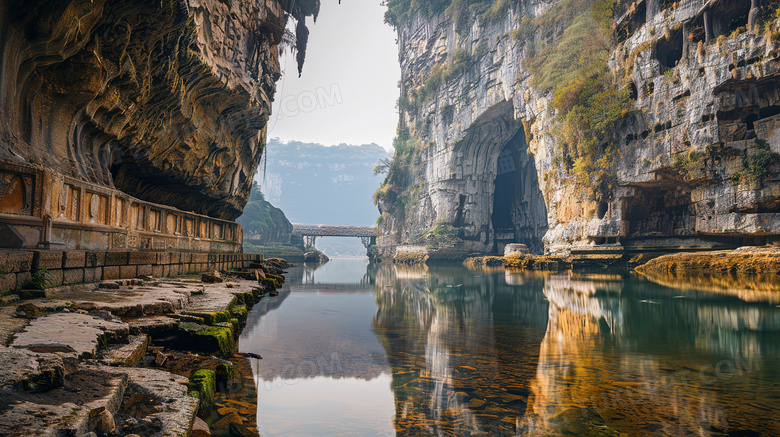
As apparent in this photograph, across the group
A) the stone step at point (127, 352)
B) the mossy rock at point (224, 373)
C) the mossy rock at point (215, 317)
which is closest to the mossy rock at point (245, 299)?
the mossy rock at point (215, 317)

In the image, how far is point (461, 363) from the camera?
19.7ft

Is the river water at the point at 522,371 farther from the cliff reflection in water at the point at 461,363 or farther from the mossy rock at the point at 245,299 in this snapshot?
the mossy rock at the point at 245,299

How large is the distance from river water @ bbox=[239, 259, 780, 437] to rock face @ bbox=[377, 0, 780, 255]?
15046 millimetres

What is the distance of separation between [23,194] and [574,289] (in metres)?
16.4

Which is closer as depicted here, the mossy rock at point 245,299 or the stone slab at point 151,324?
the stone slab at point 151,324

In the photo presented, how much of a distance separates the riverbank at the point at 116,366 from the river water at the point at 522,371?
0.62 meters

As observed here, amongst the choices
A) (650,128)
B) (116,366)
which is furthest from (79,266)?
(650,128)

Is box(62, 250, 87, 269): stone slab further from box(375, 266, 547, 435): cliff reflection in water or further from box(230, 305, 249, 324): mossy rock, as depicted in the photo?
box(375, 266, 547, 435): cliff reflection in water

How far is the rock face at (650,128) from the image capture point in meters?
21.4

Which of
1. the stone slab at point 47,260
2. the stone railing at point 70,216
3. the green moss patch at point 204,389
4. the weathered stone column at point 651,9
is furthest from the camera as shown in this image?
the weathered stone column at point 651,9

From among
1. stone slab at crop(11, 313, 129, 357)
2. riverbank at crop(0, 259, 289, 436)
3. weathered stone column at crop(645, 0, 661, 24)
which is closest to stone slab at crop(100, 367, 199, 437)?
riverbank at crop(0, 259, 289, 436)

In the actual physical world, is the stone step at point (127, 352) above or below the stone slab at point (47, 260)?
below

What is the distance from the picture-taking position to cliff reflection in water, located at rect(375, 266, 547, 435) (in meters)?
4.07

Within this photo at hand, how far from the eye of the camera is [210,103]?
17.5 m
